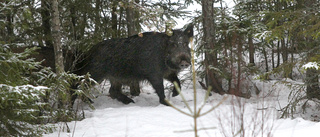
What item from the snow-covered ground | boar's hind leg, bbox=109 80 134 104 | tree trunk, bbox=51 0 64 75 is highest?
tree trunk, bbox=51 0 64 75

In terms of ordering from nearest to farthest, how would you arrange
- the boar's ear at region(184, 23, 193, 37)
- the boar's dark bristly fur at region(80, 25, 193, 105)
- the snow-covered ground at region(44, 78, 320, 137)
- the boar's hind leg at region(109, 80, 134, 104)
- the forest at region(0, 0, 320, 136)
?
1. the forest at region(0, 0, 320, 136)
2. the snow-covered ground at region(44, 78, 320, 137)
3. the boar's dark bristly fur at region(80, 25, 193, 105)
4. the boar's ear at region(184, 23, 193, 37)
5. the boar's hind leg at region(109, 80, 134, 104)

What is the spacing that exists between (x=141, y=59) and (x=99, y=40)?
2255mm

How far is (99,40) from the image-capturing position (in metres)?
9.35

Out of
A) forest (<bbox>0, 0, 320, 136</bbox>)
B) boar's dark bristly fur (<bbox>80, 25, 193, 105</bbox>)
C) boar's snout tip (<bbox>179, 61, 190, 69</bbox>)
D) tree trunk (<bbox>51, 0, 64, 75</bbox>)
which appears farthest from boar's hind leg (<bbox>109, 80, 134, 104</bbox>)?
tree trunk (<bbox>51, 0, 64, 75</bbox>)

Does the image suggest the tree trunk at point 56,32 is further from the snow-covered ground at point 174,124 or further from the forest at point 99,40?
the snow-covered ground at point 174,124

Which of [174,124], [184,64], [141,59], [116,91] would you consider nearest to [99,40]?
[116,91]

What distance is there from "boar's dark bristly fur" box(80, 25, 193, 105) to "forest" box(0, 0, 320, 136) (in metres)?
0.53

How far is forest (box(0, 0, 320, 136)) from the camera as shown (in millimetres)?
4250

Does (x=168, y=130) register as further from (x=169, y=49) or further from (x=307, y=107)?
(x=307, y=107)

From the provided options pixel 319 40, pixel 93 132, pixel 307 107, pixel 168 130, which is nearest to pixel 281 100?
pixel 307 107

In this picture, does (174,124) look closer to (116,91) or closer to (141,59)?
(141,59)

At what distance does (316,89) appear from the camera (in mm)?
7000

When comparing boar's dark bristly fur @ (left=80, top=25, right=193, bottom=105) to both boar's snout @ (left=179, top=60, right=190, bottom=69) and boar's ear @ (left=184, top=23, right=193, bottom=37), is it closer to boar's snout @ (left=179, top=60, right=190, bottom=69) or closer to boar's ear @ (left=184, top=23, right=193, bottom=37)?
boar's ear @ (left=184, top=23, right=193, bottom=37)

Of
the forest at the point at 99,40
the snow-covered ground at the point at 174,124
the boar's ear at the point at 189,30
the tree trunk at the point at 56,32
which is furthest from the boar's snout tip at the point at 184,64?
the tree trunk at the point at 56,32
